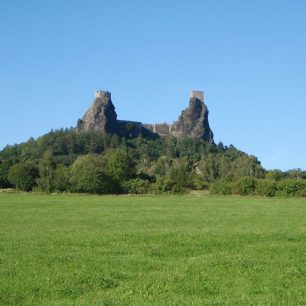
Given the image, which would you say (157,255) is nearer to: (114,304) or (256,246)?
(256,246)

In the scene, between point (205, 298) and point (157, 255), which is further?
point (157, 255)

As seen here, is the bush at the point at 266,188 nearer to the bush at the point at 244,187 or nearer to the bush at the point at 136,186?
the bush at the point at 244,187

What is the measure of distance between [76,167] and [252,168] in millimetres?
58137

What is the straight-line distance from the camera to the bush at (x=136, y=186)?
10006 cm

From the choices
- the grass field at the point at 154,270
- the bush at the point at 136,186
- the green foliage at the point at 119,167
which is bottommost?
the grass field at the point at 154,270

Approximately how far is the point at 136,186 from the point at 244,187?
1986 cm

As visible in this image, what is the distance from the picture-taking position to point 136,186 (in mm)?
101062

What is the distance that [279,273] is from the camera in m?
13.3

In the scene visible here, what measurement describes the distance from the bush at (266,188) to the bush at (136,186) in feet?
65.6

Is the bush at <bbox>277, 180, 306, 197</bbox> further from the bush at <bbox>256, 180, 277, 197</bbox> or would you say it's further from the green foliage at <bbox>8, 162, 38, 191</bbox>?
the green foliage at <bbox>8, 162, 38, 191</bbox>

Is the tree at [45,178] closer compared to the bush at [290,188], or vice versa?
the bush at [290,188]

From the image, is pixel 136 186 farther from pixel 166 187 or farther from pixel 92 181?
pixel 92 181

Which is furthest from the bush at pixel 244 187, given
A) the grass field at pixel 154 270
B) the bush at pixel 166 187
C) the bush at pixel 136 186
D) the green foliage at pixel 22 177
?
the grass field at pixel 154 270

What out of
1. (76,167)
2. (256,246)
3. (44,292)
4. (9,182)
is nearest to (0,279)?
(44,292)
